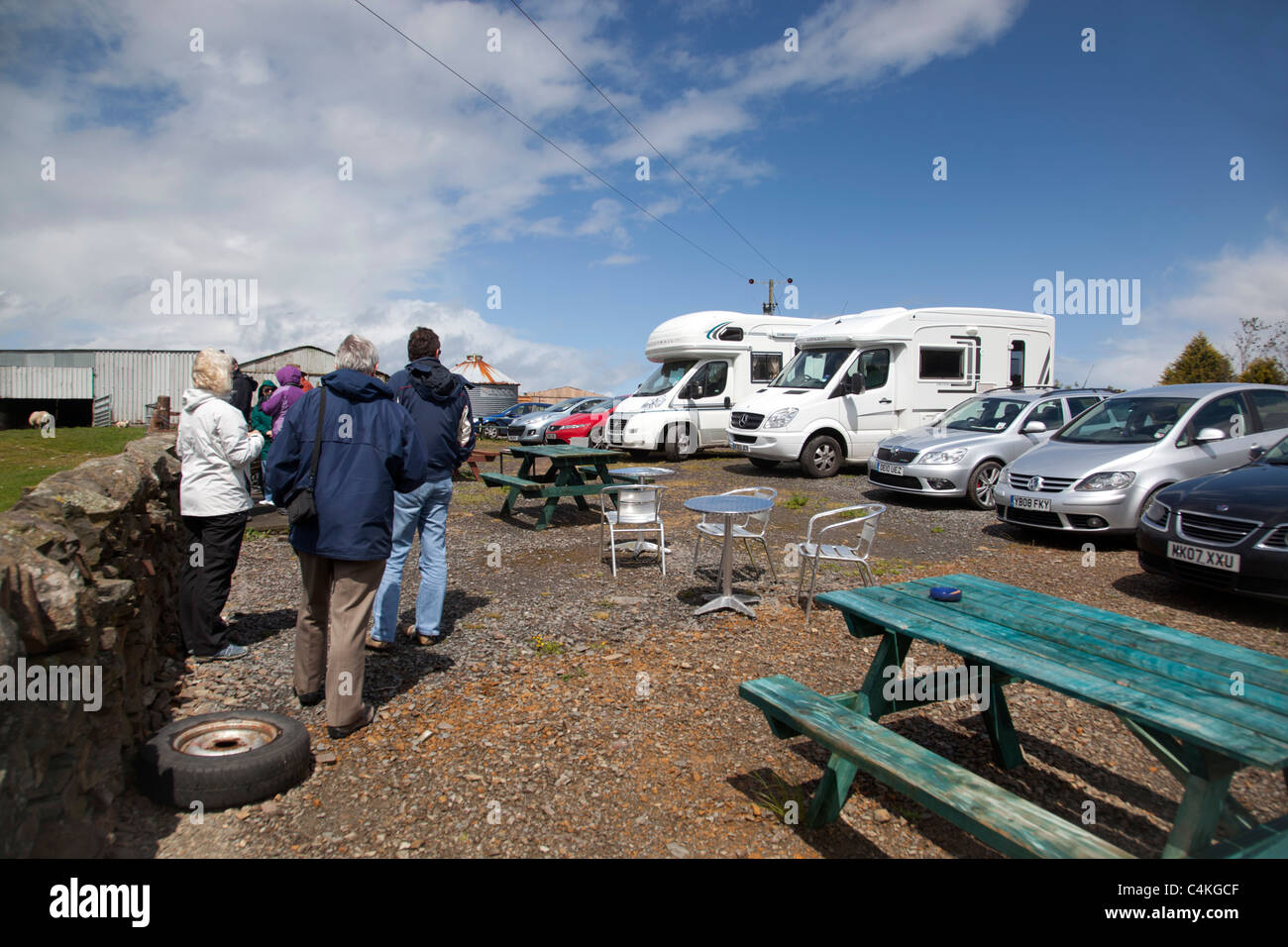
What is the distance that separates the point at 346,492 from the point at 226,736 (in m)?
1.21

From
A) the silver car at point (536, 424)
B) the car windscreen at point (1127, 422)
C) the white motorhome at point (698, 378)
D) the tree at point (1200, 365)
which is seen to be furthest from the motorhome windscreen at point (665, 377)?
the tree at point (1200, 365)

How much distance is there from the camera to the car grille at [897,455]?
36.0 feet

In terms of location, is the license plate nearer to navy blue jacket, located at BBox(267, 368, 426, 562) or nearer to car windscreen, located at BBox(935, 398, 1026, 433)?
car windscreen, located at BBox(935, 398, 1026, 433)

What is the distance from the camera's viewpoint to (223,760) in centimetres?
318

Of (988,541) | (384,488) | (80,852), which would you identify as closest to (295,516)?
(384,488)

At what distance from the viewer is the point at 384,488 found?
3807 mm

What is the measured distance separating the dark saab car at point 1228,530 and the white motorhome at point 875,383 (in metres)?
7.32

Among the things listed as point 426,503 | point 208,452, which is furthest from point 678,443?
point 208,452

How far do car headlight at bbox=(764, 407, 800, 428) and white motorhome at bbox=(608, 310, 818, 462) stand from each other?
2955 millimetres

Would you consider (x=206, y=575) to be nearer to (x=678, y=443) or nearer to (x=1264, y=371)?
(x=678, y=443)

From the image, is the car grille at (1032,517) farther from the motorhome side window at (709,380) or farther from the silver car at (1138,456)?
the motorhome side window at (709,380)

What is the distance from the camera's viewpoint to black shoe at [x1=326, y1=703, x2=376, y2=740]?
150 inches
